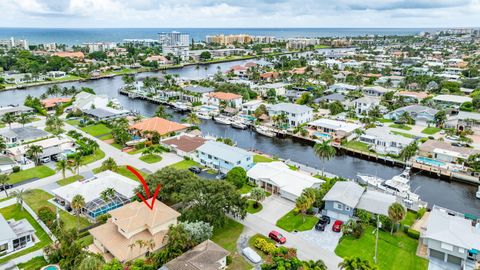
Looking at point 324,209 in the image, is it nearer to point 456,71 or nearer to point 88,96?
point 88,96

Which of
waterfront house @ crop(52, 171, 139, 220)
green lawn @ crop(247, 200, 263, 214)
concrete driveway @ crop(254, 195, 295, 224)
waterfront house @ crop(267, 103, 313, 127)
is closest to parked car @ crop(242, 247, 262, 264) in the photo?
concrete driveway @ crop(254, 195, 295, 224)

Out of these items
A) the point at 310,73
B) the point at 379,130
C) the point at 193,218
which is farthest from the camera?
the point at 310,73

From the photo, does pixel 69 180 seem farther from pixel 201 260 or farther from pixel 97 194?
pixel 201 260

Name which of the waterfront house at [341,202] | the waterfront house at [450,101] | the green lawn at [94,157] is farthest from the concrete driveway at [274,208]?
the waterfront house at [450,101]

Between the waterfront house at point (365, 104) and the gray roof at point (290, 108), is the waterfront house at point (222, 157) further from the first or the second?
the waterfront house at point (365, 104)

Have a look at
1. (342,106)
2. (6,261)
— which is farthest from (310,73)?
(6,261)

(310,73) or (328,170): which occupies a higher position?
(310,73)

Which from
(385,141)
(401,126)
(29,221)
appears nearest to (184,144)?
(29,221)
